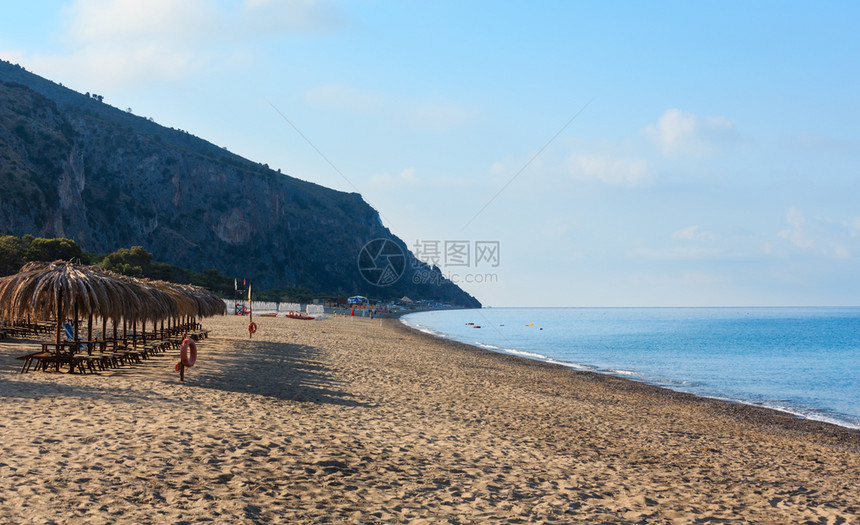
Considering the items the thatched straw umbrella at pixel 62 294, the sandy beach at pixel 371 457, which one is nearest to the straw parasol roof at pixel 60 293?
the thatched straw umbrella at pixel 62 294

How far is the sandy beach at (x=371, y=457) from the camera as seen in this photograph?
6.08 m

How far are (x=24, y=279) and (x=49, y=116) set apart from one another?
81008 millimetres

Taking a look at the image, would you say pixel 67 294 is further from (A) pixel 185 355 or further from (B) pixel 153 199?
(B) pixel 153 199

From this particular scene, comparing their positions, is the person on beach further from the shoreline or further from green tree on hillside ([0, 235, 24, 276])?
green tree on hillside ([0, 235, 24, 276])

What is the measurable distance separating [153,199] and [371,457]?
106316 millimetres

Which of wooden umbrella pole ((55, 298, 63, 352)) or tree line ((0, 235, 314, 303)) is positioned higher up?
tree line ((0, 235, 314, 303))

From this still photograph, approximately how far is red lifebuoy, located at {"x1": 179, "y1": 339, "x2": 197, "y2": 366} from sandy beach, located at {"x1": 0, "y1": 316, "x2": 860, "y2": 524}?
0.48m

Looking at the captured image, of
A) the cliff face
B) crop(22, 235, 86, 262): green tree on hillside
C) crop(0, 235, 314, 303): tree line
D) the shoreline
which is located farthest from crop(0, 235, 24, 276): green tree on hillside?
the shoreline

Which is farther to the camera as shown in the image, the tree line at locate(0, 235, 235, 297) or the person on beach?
the tree line at locate(0, 235, 235, 297)

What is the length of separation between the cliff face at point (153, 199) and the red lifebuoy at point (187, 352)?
184 feet

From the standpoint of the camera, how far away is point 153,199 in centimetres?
10344

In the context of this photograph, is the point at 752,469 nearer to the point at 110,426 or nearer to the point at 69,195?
the point at 110,426

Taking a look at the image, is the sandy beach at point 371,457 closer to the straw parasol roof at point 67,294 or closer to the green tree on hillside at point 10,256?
the straw parasol roof at point 67,294

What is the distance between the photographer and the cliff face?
70.1m
